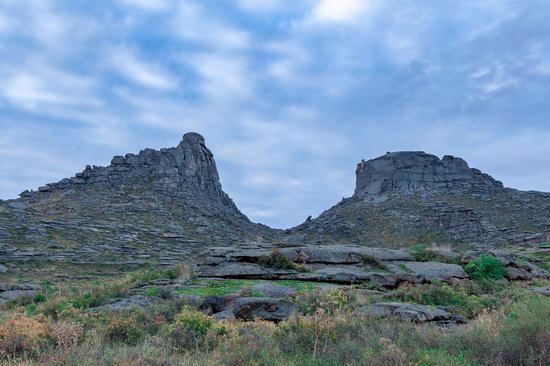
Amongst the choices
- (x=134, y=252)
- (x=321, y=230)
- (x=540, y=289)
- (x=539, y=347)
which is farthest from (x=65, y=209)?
(x=539, y=347)

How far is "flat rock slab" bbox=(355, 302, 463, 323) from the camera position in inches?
351

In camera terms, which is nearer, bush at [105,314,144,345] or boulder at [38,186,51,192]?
bush at [105,314,144,345]

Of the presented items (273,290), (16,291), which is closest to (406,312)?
(273,290)

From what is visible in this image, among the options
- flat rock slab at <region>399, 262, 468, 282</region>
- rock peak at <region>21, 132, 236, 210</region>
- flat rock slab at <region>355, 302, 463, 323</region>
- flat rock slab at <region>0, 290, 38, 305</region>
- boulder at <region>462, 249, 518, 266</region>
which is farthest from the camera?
rock peak at <region>21, 132, 236, 210</region>

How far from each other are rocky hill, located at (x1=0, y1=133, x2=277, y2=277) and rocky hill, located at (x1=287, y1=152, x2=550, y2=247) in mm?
9521

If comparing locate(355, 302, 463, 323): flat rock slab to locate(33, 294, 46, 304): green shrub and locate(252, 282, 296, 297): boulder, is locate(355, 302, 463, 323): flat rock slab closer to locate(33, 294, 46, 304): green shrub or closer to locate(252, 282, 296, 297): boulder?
locate(252, 282, 296, 297): boulder

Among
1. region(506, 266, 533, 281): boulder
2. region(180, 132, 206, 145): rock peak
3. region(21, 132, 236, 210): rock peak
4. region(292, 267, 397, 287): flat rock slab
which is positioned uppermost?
region(180, 132, 206, 145): rock peak

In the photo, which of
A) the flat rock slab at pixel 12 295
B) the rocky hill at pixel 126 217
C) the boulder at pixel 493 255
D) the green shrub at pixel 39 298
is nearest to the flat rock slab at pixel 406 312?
the boulder at pixel 493 255

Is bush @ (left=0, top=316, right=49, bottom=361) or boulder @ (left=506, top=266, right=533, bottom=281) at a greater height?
boulder @ (left=506, top=266, right=533, bottom=281)

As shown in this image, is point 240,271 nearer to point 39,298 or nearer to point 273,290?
point 273,290

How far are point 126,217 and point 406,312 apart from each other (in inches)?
1333

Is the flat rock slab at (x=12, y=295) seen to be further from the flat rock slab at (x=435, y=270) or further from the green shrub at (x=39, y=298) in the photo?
the flat rock slab at (x=435, y=270)

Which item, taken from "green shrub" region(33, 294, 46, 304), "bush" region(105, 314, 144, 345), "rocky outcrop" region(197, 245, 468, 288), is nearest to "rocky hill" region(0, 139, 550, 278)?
"green shrub" region(33, 294, 46, 304)

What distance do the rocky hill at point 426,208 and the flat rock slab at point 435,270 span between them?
63.4ft
